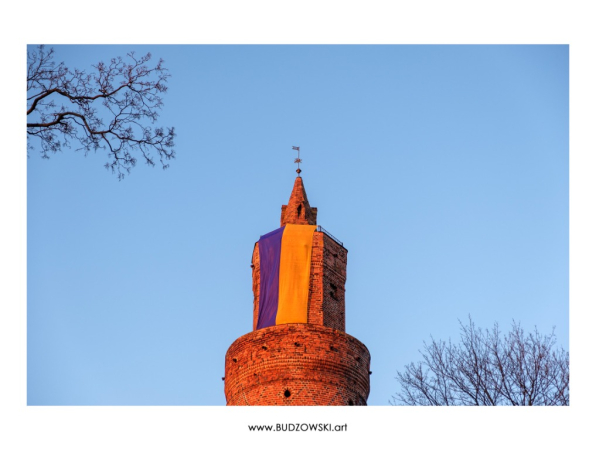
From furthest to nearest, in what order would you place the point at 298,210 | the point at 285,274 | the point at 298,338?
the point at 298,210 < the point at 285,274 < the point at 298,338

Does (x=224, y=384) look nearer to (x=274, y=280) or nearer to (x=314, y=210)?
(x=274, y=280)

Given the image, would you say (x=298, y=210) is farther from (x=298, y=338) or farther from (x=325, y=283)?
(x=298, y=338)

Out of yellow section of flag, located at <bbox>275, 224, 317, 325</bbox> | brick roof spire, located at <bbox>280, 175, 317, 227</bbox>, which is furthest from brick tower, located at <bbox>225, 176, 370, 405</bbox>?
brick roof spire, located at <bbox>280, 175, 317, 227</bbox>

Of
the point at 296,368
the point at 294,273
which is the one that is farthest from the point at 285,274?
the point at 296,368

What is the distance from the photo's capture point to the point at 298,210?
40.3 meters

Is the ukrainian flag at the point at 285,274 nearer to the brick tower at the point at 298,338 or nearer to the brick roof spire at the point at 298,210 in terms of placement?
the brick tower at the point at 298,338

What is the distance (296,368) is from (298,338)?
3.22ft

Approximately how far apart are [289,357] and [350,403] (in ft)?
7.37

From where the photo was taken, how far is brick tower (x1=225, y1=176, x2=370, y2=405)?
34.1 metres

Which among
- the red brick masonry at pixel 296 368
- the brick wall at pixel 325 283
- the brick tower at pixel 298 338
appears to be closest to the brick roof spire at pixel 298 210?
the brick tower at pixel 298 338

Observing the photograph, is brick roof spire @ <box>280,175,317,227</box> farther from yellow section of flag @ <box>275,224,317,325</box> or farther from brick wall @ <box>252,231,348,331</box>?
brick wall @ <box>252,231,348,331</box>

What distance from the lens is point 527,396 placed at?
26453mm
